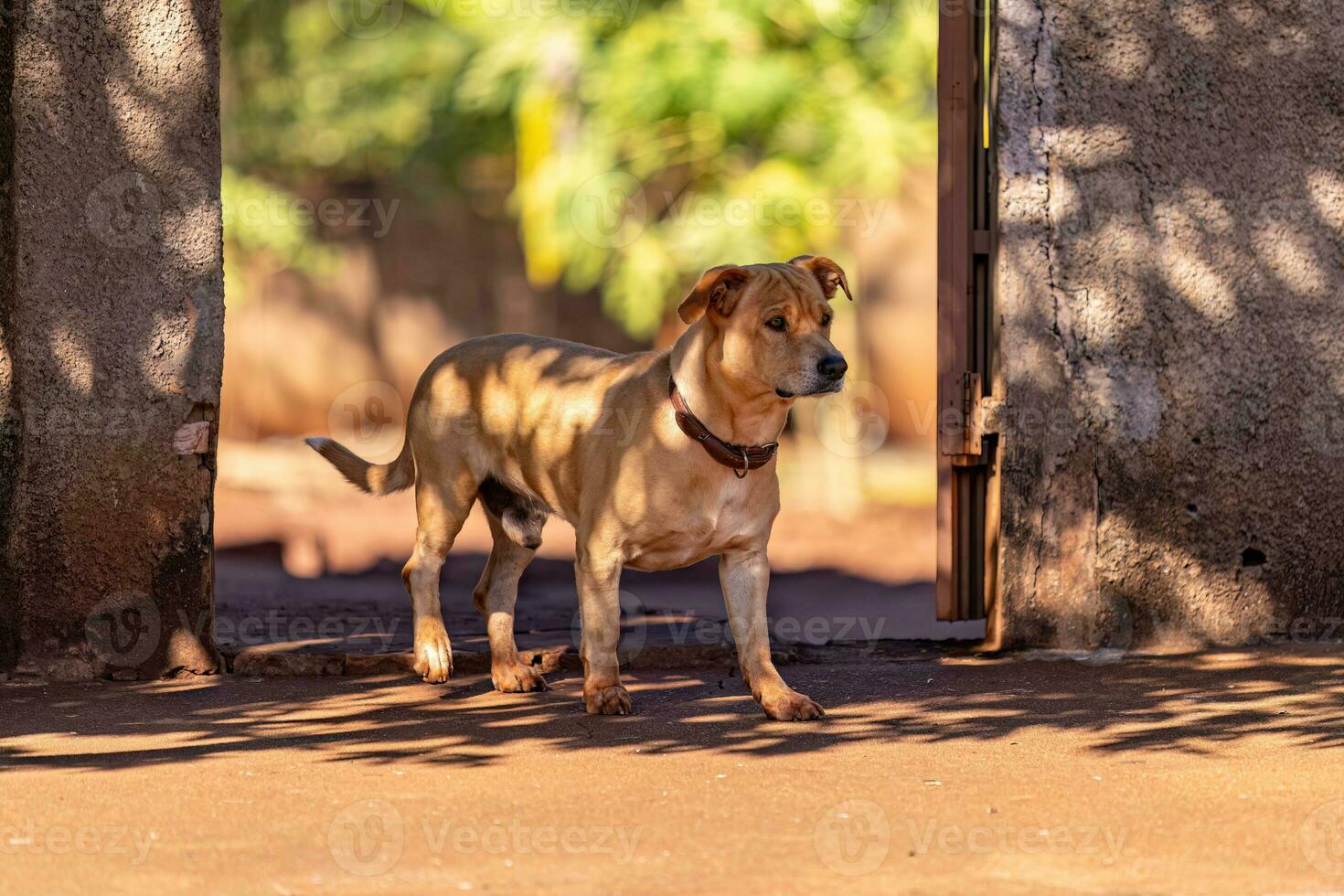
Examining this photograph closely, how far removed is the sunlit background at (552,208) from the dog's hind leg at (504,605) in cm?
497

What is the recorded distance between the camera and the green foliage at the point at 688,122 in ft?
41.0

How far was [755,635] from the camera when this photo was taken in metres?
5.97

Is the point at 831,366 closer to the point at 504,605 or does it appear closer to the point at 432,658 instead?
the point at 504,605

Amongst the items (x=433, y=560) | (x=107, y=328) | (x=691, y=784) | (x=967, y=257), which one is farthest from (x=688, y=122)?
(x=691, y=784)

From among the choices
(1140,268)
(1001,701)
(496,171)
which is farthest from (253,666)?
(496,171)

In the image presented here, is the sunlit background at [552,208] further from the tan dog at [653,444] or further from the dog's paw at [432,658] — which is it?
the tan dog at [653,444]

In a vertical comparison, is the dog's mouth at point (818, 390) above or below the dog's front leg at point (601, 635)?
above

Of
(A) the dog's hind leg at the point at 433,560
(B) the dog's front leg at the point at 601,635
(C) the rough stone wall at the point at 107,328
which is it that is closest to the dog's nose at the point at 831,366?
(B) the dog's front leg at the point at 601,635

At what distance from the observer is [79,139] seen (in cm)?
650

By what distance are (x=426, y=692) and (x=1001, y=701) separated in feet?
7.12

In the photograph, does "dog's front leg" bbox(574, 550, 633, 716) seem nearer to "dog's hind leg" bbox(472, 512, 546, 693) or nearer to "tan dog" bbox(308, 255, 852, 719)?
"tan dog" bbox(308, 255, 852, 719)

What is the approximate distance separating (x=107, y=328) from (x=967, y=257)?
138 inches

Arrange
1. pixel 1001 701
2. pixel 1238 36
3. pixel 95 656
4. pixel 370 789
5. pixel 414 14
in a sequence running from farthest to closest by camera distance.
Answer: pixel 414 14 → pixel 1238 36 → pixel 95 656 → pixel 1001 701 → pixel 370 789

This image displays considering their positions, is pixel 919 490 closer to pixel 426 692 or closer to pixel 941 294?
pixel 941 294
